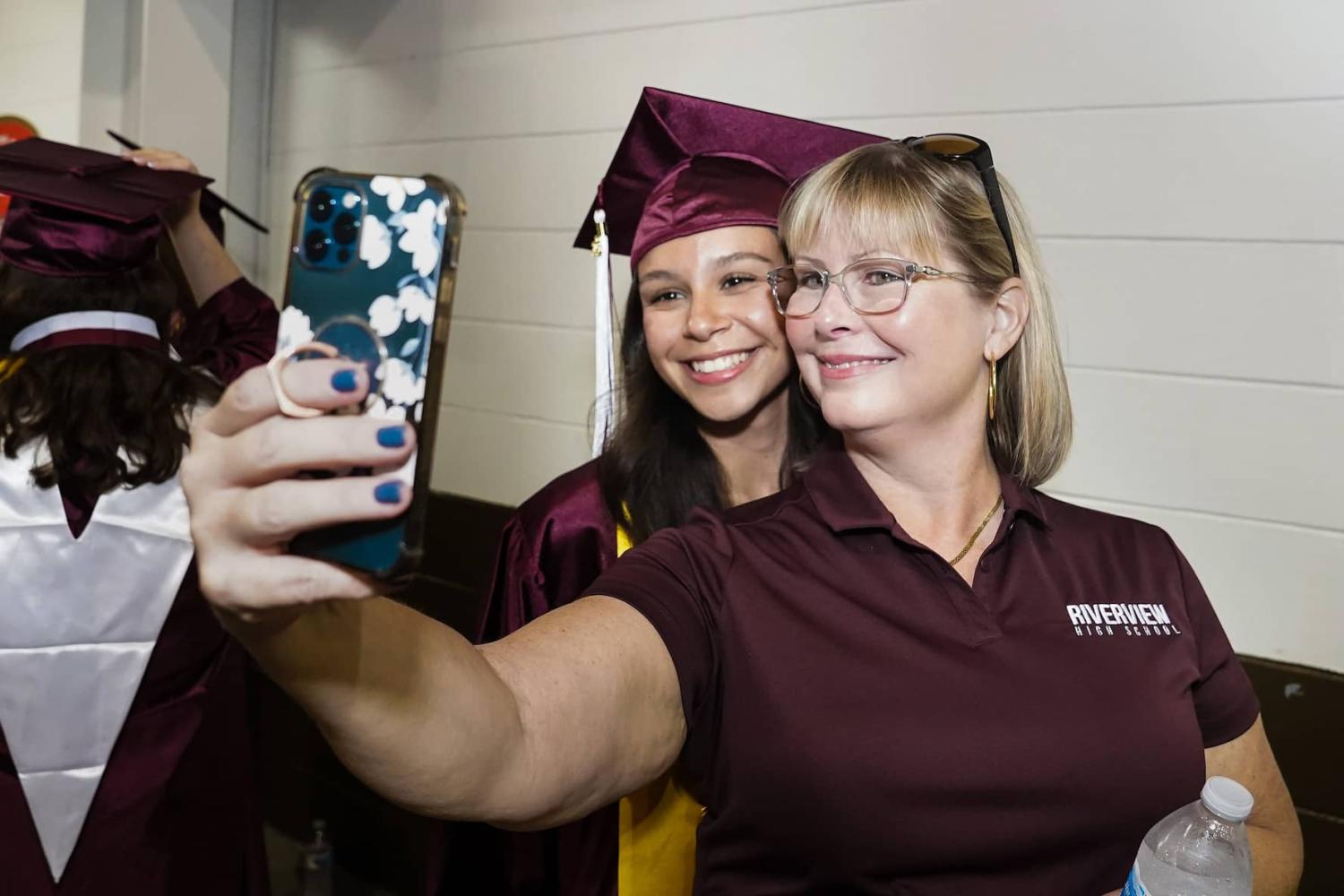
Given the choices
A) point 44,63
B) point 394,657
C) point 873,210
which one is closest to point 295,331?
point 394,657

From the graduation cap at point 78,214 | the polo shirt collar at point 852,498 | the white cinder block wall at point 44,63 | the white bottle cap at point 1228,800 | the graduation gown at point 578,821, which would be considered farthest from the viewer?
the white cinder block wall at point 44,63

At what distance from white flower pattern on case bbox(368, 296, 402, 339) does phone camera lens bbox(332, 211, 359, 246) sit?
56 millimetres

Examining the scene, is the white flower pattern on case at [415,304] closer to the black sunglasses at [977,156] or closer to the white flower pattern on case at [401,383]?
the white flower pattern on case at [401,383]

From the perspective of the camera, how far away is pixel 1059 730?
3.86 ft

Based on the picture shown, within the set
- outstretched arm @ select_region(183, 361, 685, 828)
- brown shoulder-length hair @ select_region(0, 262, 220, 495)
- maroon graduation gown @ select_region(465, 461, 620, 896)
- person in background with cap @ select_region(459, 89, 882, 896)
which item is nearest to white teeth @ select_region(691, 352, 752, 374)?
person in background with cap @ select_region(459, 89, 882, 896)

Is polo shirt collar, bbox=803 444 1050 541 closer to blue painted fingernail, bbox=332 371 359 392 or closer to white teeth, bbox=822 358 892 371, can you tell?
white teeth, bbox=822 358 892 371

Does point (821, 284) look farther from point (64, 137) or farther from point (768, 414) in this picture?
point (64, 137)

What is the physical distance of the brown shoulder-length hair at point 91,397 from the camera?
5.85 ft

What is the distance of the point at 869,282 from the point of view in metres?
1.35

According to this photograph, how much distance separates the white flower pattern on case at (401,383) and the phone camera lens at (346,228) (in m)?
0.09

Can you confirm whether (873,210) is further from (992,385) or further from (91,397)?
(91,397)

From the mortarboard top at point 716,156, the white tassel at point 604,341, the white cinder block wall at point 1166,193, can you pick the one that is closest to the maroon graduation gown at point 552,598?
the white tassel at point 604,341

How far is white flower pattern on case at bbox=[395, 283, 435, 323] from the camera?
65cm

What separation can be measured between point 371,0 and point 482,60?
1.78 ft
